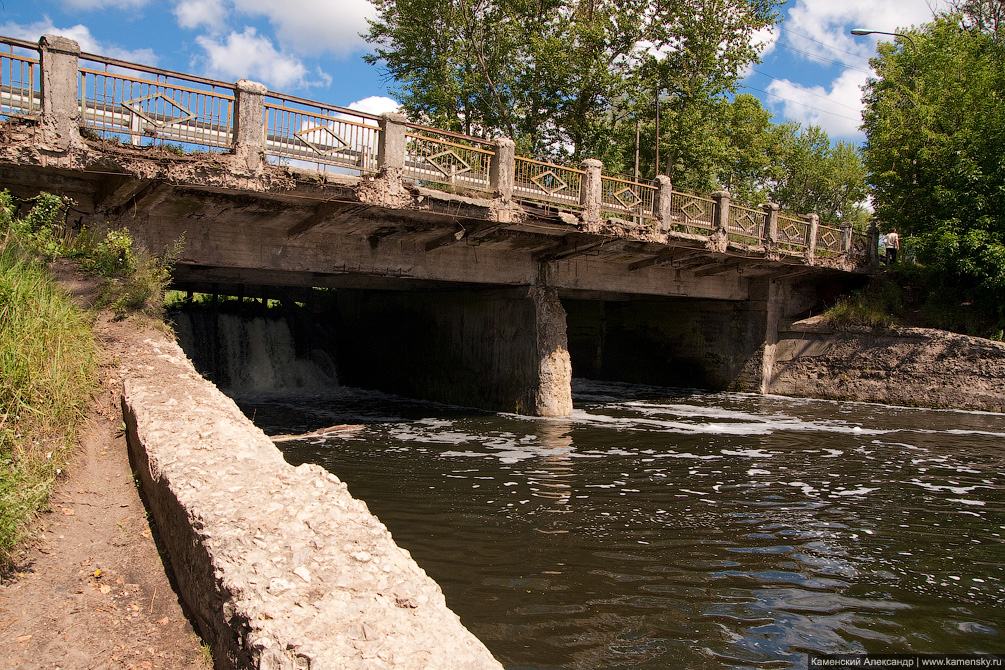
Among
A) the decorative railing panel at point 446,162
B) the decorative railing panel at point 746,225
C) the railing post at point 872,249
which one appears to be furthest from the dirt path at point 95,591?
the railing post at point 872,249

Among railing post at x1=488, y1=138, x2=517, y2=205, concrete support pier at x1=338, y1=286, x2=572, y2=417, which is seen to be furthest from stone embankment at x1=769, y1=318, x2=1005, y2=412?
railing post at x1=488, y1=138, x2=517, y2=205

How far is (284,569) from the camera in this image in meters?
3.75

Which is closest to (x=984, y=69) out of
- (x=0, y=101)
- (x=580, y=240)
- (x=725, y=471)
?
(x=580, y=240)

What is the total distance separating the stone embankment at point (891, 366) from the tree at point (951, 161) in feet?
7.48

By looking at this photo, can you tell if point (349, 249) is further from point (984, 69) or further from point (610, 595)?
point (984, 69)

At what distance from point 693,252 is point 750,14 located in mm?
16576

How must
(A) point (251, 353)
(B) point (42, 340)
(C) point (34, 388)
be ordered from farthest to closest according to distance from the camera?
(A) point (251, 353), (B) point (42, 340), (C) point (34, 388)

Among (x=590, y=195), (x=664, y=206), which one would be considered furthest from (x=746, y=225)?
(x=590, y=195)

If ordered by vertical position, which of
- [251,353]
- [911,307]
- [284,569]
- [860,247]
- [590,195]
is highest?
[860,247]

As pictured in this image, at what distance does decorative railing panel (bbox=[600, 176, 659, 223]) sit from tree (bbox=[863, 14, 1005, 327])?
10.8 meters

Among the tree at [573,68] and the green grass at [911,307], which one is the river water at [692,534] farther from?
the tree at [573,68]

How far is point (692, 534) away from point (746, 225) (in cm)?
1423

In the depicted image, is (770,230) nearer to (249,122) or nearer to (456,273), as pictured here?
(456,273)

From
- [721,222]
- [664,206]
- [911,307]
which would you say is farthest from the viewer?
[911,307]
